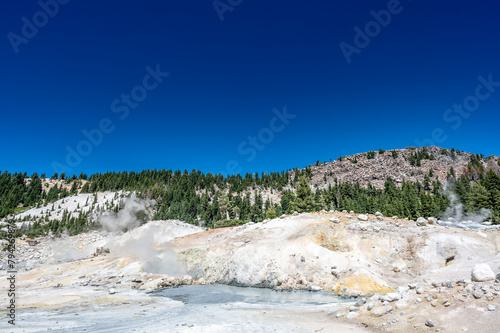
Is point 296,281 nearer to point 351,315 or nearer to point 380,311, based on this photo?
point 351,315

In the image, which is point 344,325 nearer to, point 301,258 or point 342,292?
point 342,292

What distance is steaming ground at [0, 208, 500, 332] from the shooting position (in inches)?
399

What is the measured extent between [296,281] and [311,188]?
315 ft

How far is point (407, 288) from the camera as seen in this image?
12.6m

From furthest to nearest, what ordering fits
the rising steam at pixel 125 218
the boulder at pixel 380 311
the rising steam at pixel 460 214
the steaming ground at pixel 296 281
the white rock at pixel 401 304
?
the rising steam at pixel 125 218, the rising steam at pixel 460 214, the boulder at pixel 380 311, the white rock at pixel 401 304, the steaming ground at pixel 296 281

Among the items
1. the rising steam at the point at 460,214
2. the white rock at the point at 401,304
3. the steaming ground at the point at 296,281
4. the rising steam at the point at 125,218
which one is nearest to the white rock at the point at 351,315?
the steaming ground at the point at 296,281

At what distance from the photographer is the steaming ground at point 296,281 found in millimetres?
10141

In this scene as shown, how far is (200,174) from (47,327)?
116401 mm

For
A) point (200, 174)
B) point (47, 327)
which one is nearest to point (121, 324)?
point (47, 327)

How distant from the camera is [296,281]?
21.5 m

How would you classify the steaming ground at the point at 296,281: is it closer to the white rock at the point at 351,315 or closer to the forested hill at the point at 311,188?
the white rock at the point at 351,315

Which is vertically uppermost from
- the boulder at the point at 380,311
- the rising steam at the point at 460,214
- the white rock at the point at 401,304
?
the rising steam at the point at 460,214

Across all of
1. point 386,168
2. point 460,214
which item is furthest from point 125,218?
point 386,168

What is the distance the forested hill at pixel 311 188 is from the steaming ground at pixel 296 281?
27.2 m
